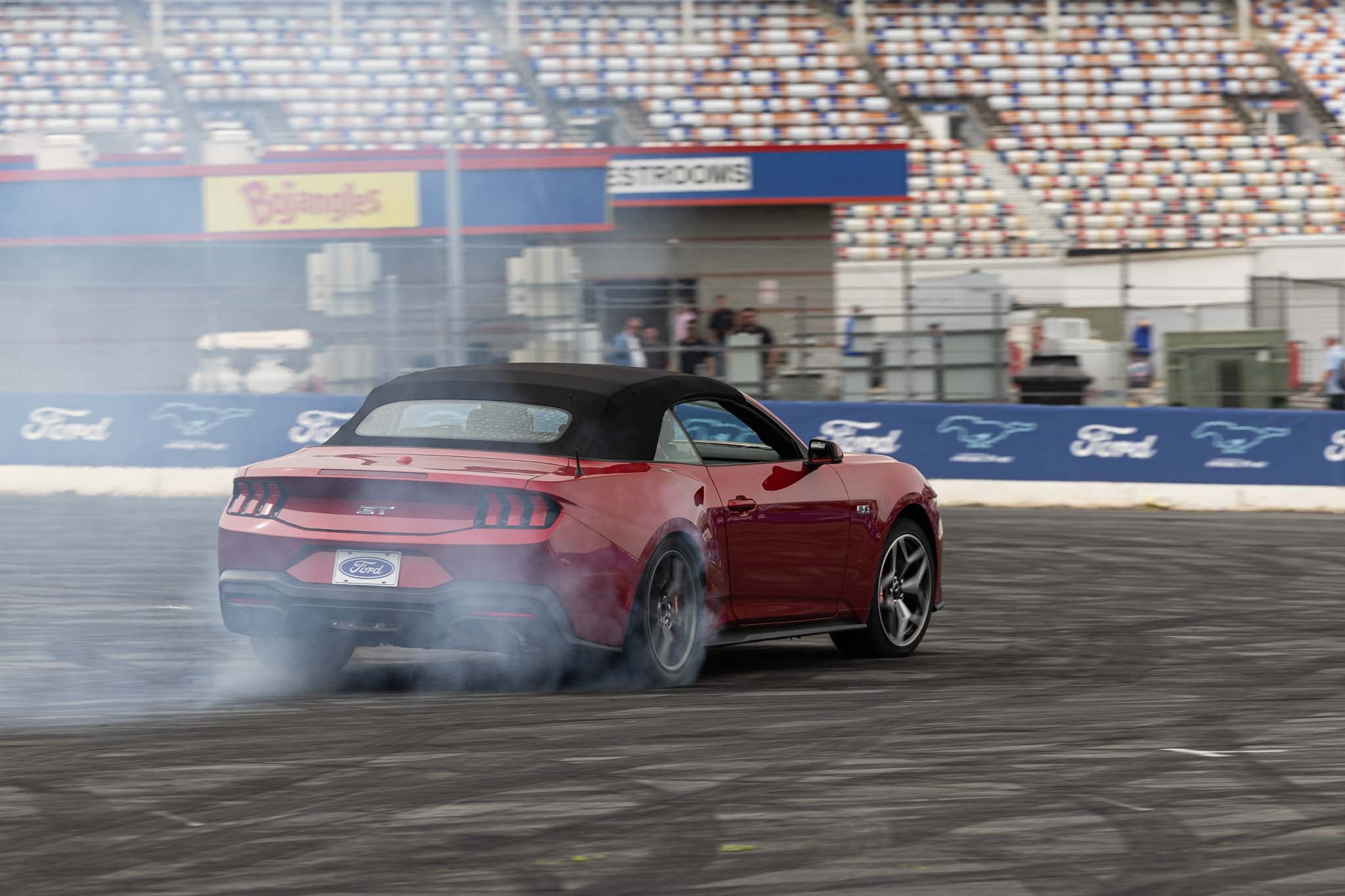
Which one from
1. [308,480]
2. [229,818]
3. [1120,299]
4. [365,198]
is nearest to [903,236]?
[365,198]

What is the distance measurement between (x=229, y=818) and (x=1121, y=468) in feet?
53.1

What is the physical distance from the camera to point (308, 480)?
708cm

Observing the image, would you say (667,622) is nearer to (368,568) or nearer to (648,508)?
(648,508)

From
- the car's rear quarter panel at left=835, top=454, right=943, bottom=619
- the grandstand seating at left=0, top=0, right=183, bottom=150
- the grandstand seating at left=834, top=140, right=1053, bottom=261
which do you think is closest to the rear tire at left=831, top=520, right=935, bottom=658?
the car's rear quarter panel at left=835, top=454, right=943, bottom=619

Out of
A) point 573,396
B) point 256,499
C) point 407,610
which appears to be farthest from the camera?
point 573,396

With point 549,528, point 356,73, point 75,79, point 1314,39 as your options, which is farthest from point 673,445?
point 1314,39

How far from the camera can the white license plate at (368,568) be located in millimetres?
6871

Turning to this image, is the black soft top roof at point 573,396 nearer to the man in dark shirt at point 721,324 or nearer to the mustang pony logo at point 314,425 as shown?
the mustang pony logo at point 314,425

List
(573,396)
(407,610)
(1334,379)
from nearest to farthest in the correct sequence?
(407,610), (573,396), (1334,379)

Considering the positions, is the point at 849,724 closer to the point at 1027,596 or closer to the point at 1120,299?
the point at 1027,596

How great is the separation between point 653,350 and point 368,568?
14.2m

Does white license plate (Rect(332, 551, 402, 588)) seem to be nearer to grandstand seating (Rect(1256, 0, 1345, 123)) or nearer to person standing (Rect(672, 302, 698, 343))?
person standing (Rect(672, 302, 698, 343))

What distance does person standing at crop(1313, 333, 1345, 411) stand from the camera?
2064 centimetres

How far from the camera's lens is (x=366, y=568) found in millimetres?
6902
